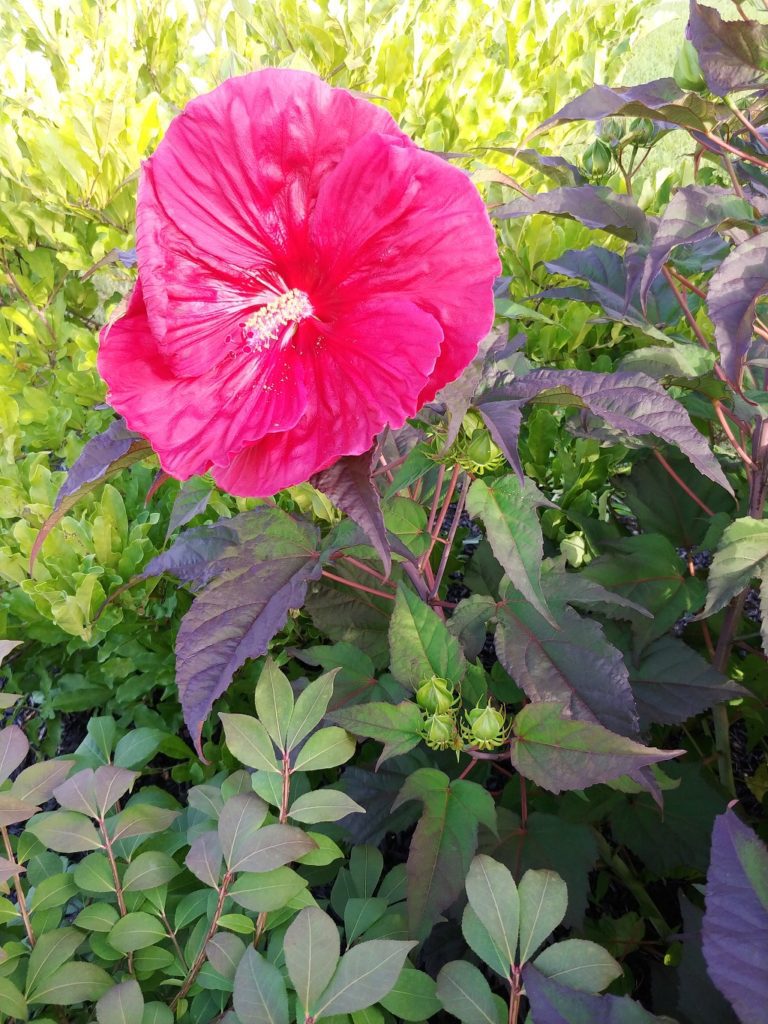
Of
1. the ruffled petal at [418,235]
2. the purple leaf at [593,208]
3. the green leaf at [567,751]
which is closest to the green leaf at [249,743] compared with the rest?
the green leaf at [567,751]

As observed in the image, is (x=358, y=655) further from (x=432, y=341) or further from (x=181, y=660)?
(x=432, y=341)

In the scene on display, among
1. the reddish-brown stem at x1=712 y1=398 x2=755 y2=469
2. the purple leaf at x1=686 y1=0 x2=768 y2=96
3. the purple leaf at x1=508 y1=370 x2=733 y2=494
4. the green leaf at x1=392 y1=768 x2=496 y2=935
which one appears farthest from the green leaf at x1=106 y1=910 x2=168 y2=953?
the purple leaf at x1=686 y1=0 x2=768 y2=96

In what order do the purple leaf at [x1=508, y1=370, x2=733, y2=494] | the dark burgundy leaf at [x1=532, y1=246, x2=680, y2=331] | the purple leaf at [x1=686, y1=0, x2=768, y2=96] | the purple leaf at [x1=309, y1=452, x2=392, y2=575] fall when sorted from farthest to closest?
the dark burgundy leaf at [x1=532, y1=246, x2=680, y2=331] → the purple leaf at [x1=686, y1=0, x2=768, y2=96] → the purple leaf at [x1=508, y1=370, x2=733, y2=494] → the purple leaf at [x1=309, y1=452, x2=392, y2=575]

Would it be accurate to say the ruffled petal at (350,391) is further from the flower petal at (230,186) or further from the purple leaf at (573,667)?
the purple leaf at (573,667)

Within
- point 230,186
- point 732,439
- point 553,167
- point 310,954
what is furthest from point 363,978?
point 553,167

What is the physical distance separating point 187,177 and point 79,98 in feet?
3.40

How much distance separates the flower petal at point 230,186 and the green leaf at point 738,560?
21.1 inches

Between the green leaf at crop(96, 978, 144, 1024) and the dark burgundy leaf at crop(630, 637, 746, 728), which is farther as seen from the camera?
the dark burgundy leaf at crop(630, 637, 746, 728)

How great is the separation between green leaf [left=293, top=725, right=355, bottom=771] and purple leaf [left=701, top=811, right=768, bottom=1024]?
1.01 ft

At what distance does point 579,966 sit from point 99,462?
0.55m

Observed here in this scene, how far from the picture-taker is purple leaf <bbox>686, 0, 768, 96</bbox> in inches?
29.8

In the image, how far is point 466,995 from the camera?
20.2 inches

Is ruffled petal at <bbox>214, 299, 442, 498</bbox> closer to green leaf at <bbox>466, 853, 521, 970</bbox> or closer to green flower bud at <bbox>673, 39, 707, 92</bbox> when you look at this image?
green leaf at <bbox>466, 853, 521, 970</bbox>

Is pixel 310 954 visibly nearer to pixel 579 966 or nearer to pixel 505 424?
pixel 579 966
